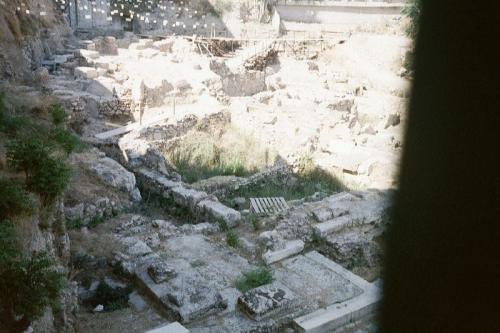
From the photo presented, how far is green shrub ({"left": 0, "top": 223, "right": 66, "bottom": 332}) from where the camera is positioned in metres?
3.68

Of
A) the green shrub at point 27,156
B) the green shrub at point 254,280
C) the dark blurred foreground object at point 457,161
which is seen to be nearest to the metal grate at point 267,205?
the green shrub at point 254,280

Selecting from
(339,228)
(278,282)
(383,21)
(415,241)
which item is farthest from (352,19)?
(415,241)

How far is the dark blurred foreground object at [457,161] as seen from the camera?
7.38 ft

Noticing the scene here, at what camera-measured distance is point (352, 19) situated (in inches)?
1412

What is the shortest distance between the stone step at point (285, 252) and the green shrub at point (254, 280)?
766 millimetres

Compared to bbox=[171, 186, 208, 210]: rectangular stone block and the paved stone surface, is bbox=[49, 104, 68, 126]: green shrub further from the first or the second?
the paved stone surface

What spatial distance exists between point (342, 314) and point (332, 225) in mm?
2618

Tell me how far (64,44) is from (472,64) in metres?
24.4

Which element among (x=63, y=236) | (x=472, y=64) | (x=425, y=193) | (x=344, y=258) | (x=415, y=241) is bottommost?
(x=344, y=258)

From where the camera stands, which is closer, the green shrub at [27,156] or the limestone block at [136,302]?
the green shrub at [27,156]

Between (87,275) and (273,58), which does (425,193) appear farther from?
(273,58)

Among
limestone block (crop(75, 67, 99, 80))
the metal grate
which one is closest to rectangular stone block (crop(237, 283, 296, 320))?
the metal grate

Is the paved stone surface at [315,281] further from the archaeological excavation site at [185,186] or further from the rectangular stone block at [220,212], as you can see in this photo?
the rectangular stone block at [220,212]

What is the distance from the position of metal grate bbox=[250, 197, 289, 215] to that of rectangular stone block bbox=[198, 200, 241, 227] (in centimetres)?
82
